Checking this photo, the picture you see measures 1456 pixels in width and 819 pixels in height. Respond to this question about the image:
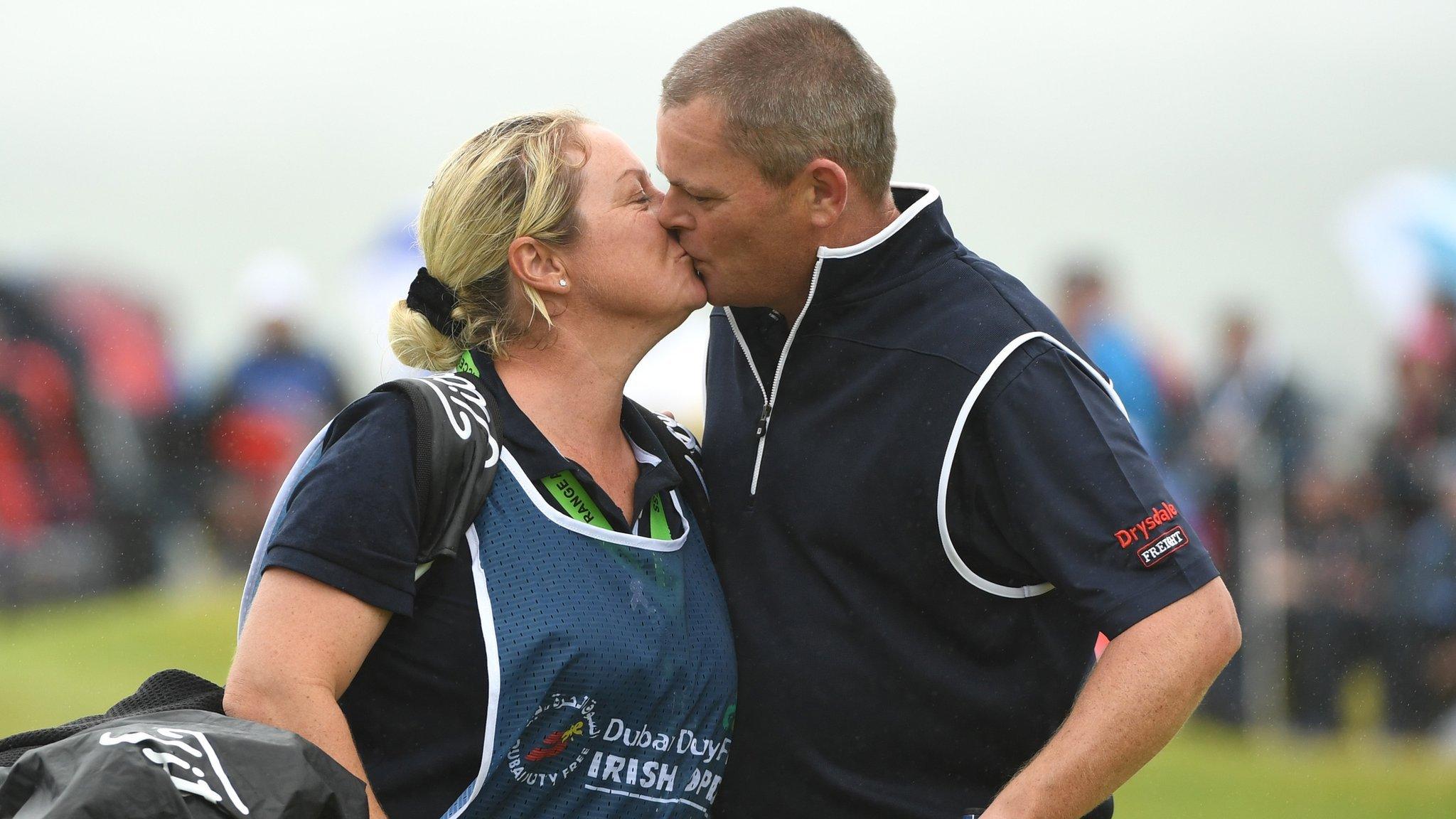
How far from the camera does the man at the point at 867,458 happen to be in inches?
95.8

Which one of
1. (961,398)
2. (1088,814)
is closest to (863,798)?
(1088,814)

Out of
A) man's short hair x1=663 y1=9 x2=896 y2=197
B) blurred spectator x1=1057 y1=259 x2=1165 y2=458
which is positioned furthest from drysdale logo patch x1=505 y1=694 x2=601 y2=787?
blurred spectator x1=1057 y1=259 x2=1165 y2=458

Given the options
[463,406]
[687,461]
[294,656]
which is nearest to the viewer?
[294,656]

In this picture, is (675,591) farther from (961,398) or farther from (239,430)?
(239,430)

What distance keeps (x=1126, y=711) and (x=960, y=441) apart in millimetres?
487

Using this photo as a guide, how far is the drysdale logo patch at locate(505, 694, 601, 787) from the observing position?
2305 mm

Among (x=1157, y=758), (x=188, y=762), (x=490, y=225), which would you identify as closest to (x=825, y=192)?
(x=490, y=225)

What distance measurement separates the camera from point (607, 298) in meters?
2.70

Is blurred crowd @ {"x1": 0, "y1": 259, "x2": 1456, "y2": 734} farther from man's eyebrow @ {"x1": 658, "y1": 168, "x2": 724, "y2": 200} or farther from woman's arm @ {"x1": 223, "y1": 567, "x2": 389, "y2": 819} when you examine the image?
woman's arm @ {"x1": 223, "y1": 567, "x2": 389, "y2": 819}

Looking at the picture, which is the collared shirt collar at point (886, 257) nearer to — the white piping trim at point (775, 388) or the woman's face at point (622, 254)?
the white piping trim at point (775, 388)

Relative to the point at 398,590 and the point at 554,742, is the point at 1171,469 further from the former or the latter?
the point at 398,590

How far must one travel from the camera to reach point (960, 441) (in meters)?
2.44

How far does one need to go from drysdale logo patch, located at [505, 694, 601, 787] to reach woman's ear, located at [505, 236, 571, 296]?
2.45 feet

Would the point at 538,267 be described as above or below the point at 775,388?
above
